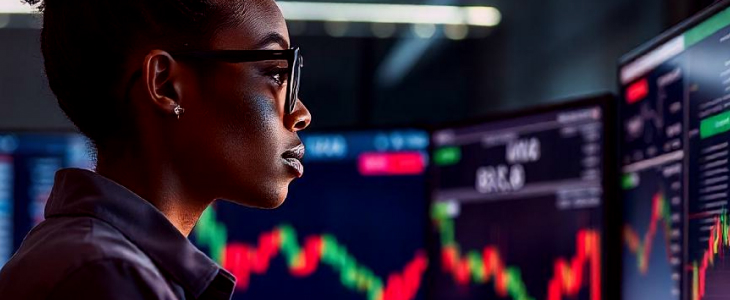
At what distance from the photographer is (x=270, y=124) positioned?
3.06 feet

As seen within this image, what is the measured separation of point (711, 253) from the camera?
120cm

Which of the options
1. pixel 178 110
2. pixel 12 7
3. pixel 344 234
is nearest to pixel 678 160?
pixel 178 110

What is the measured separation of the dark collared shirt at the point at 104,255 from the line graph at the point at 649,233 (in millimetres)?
690

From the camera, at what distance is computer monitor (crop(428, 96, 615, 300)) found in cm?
167

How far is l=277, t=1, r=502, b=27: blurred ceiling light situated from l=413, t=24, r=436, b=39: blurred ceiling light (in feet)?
0.30

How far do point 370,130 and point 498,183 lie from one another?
339 millimetres

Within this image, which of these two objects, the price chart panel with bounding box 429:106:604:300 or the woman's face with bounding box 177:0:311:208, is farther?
the price chart panel with bounding box 429:106:604:300

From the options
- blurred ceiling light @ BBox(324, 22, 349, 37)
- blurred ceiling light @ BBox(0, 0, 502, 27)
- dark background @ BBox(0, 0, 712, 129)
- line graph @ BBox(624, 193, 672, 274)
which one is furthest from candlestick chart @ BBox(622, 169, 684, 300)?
blurred ceiling light @ BBox(324, 22, 349, 37)

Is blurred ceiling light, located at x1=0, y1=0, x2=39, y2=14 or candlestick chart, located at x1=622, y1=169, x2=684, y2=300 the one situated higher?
blurred ceiling light, located at x1=0, y1=0, x2=39, y2=14

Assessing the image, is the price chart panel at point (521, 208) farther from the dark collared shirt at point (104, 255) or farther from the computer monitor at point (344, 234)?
the dark collared shirt at point (104, 255)

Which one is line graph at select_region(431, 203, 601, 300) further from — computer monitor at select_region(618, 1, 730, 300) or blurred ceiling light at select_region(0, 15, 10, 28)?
blurred ceiling light at select_region(0, 15, 10, 28)

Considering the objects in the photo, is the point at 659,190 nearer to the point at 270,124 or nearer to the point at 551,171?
the point at 551,171

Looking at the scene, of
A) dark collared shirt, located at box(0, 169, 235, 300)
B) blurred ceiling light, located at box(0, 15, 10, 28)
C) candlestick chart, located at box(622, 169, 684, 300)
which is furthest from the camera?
blurred ceiling light, located at box(0, 15, 10, 28)

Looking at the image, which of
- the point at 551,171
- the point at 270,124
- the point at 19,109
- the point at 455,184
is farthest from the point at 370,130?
the point at 19,109
